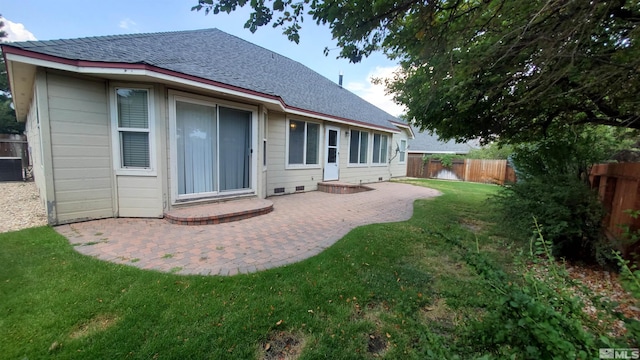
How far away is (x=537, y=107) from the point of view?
159 inches

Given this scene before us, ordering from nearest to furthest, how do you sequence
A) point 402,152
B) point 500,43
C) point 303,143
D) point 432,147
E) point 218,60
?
1. point 500,43
2. point 218,60
3. point 303,143
4. point 402,152
5. point 432,147

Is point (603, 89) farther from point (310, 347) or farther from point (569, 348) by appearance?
point (310, 347)

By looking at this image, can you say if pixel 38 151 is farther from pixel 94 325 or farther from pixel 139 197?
pixel 94 325

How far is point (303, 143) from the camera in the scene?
8.80 metres

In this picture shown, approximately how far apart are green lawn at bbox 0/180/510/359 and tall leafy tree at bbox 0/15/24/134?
28451mm

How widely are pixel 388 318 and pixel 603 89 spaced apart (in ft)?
12.9

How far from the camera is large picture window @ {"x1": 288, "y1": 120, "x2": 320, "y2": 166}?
849cm

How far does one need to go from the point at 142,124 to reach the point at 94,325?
151 inches

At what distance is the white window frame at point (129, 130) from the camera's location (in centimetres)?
467

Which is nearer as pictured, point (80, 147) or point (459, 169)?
point (80, 147)

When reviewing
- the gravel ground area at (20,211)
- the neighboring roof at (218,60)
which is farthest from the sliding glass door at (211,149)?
the gravel ground area at (20,211)

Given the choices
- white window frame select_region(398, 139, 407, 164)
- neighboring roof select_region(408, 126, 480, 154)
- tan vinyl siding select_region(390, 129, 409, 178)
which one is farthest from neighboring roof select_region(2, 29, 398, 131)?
neighboring roof select_region(408, 126, 480, 154)

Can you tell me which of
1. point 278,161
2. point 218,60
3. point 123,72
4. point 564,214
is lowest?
point 564,214

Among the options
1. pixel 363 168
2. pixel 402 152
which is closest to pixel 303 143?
pixel 363 168
